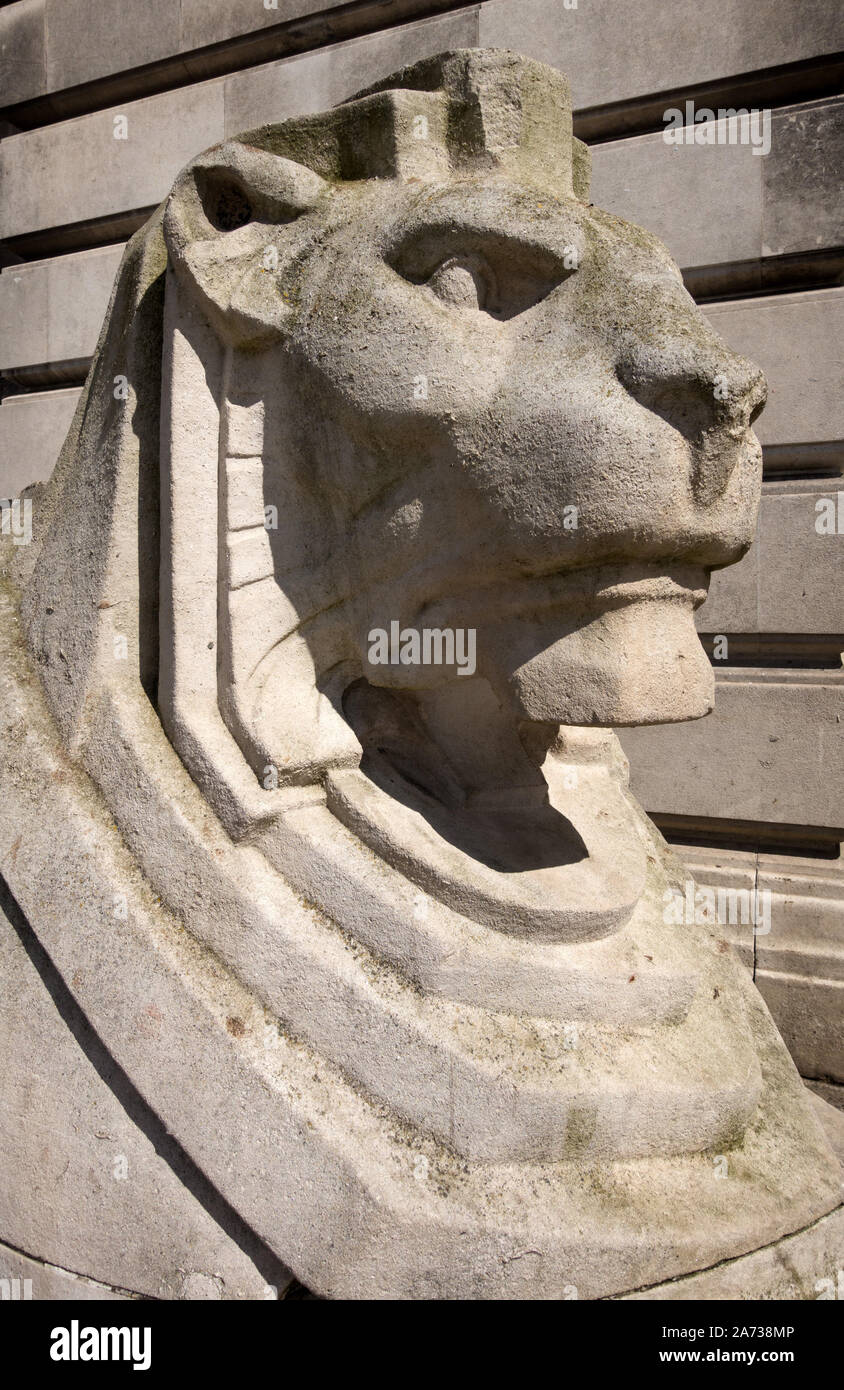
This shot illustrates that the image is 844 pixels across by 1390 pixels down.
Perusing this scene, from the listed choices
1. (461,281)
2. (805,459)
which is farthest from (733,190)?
(461,281)

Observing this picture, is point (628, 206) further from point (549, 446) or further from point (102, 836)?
point (102, 836)

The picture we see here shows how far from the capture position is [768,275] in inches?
147

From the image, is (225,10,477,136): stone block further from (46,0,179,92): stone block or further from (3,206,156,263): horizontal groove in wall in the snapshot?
(3,206,156,263): horizontal groove in wall

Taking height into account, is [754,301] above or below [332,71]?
below

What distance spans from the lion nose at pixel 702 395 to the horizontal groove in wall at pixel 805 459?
6.56 ft

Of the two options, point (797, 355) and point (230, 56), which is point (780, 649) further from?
point (230, 56)

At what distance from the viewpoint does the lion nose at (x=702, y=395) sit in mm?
1733

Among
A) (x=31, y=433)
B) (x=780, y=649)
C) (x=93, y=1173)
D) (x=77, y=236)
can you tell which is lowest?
(x=93, y=1173)

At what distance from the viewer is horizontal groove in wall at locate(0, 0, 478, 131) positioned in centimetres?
422

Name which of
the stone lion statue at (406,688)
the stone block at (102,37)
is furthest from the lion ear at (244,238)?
the stone block at (102,37)

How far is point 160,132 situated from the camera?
4.72m

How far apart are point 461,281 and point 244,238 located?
51cm

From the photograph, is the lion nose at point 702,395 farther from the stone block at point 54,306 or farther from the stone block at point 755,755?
the stone block at point 54,306

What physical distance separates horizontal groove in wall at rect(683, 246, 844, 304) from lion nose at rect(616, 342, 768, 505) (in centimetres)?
227
